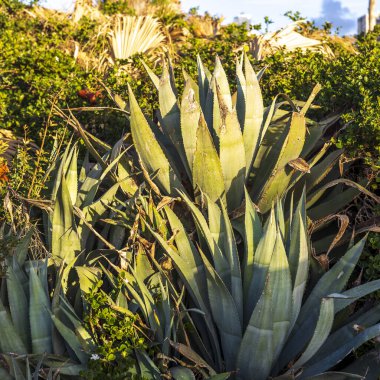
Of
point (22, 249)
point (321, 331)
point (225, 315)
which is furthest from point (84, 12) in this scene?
point (321, 331)

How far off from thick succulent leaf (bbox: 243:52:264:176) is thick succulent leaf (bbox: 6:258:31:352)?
1.70 m

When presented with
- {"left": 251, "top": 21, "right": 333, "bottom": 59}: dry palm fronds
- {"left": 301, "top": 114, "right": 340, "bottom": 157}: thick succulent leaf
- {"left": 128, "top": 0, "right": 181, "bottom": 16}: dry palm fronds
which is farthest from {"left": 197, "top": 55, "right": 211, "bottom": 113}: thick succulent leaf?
{"left": 128, "top": 0, "right": 181, "bottom": 16}: dry palm fronds

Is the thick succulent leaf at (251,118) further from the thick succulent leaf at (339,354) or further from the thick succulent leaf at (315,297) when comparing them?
the thick succulent leaf at (339,354)

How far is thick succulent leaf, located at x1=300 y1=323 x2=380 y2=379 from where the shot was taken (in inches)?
130

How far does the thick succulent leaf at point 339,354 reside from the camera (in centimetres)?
330

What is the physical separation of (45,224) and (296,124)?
184 centimetres

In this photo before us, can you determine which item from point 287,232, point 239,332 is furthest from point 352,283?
point 239,332

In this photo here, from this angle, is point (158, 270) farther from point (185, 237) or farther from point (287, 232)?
point (287, 232)

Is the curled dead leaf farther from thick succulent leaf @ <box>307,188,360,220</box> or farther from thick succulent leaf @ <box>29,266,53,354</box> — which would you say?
thick succulent leaf @ <box>29,266,53,354</box>

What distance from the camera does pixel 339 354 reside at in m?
3.43

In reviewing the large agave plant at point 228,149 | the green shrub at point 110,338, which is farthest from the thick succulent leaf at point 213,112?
the green shrub at point 110,338

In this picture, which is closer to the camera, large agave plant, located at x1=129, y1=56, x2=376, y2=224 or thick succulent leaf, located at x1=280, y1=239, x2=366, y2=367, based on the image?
thick succulent leaf, located at x1=280, y1=239, x2=366, y2=367

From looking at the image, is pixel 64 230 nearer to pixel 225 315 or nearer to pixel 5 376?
pixel 5 376

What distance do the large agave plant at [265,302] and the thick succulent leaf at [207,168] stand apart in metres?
0.38
